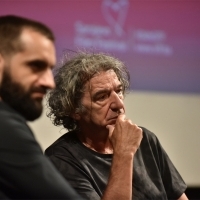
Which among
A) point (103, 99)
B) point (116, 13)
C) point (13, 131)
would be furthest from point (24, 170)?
point (116, 13)

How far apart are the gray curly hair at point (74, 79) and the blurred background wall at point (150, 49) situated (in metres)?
0.99

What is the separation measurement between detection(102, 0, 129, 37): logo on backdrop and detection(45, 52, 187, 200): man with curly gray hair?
42.3 inches

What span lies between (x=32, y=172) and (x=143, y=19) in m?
2.29

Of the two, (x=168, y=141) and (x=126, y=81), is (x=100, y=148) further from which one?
(x=168, y=141)

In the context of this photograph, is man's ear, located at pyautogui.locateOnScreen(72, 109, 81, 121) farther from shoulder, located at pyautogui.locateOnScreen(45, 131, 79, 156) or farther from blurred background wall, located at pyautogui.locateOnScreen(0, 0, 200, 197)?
blurred background wall, located at pyautogui.locateOnScreen(0, 0, 200, 197)

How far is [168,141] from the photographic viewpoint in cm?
358

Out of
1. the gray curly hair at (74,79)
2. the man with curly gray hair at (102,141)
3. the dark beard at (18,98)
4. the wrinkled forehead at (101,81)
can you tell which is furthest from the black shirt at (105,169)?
the dark beard at (18,98)

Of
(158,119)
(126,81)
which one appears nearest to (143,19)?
(158,119)

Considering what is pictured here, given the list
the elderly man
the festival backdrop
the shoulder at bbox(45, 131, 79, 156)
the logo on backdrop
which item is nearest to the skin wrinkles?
the shoulder at bbox(45, 131, 79, 156)

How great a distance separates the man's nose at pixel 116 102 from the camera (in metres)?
2.15

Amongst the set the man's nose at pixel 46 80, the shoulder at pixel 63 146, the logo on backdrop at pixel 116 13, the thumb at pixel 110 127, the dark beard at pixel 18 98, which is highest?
the logo on backdrop at pixel 116 13

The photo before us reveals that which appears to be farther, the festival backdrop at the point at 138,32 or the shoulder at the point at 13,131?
the festival backdrop at the point at 138,32

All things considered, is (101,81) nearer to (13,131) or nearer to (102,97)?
(102,97)

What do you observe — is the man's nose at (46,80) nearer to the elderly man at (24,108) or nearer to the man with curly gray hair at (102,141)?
the elderly man at (24,108)
